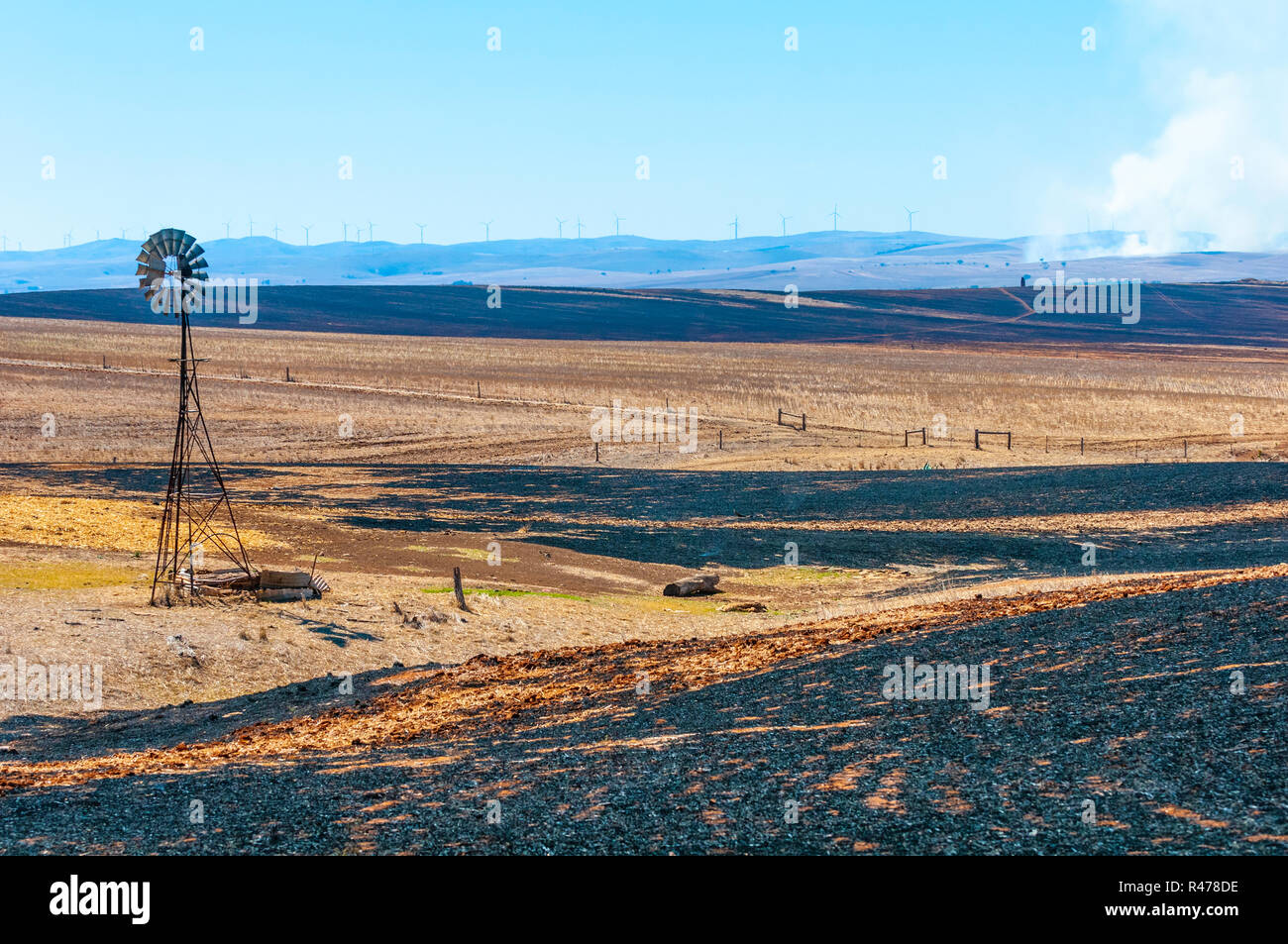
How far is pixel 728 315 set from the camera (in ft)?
559

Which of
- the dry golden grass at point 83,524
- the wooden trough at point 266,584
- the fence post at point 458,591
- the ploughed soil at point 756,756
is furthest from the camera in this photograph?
the dry golden grass at point 83,524

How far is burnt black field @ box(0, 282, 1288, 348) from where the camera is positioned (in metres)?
146

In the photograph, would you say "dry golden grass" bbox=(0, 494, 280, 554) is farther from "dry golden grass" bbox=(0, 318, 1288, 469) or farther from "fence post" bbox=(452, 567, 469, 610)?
"dry golden grass" bbox=(0, 318, 1288, 469)

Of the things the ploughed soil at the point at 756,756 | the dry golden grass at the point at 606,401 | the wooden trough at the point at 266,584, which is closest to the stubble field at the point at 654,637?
the ploughed soil at the point at 756,756

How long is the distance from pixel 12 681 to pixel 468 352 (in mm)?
91398

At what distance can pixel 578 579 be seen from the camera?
2891 cm

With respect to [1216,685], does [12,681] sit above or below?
below

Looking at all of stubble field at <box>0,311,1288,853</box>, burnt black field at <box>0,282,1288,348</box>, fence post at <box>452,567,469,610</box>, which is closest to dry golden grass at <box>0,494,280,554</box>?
stubble field at <box>0,311,1288,853</box>

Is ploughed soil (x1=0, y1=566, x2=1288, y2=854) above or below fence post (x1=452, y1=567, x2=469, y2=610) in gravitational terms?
above

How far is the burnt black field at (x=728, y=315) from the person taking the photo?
14650 cm

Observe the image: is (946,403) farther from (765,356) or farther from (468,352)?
(468,352)

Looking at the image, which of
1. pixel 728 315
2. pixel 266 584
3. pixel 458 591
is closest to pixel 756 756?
pixel 458 591

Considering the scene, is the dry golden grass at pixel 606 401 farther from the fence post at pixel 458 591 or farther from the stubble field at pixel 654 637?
the fence post at pixel 458 591
